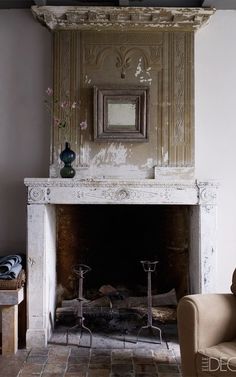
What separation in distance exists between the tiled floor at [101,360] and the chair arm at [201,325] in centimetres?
62

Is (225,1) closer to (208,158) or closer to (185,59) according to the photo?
(185,59)

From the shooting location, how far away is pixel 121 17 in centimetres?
376

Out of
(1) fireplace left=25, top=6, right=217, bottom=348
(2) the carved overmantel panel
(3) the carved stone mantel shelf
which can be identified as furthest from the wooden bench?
(2) the carved overmantel panel

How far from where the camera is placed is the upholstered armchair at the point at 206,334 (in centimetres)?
233

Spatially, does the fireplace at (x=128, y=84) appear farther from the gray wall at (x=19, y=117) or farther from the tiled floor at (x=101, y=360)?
the tiled floor at (x=101, y=360)

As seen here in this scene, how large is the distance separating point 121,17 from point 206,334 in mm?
2685

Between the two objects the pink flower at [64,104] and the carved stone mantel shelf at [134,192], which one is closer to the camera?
the carved stone mantel shelf at [134,192]

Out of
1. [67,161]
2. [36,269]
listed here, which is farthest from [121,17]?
[36,269]

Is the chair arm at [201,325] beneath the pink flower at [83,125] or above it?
beneath

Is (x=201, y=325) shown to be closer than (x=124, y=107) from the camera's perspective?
Yes

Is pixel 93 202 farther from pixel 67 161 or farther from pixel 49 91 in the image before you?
pixel 49 91

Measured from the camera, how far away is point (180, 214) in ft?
13.5

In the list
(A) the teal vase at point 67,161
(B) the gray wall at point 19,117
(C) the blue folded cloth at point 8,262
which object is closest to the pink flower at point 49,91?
(B) the gray wall at point 19,117

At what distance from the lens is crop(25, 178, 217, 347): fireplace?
11.6ft
